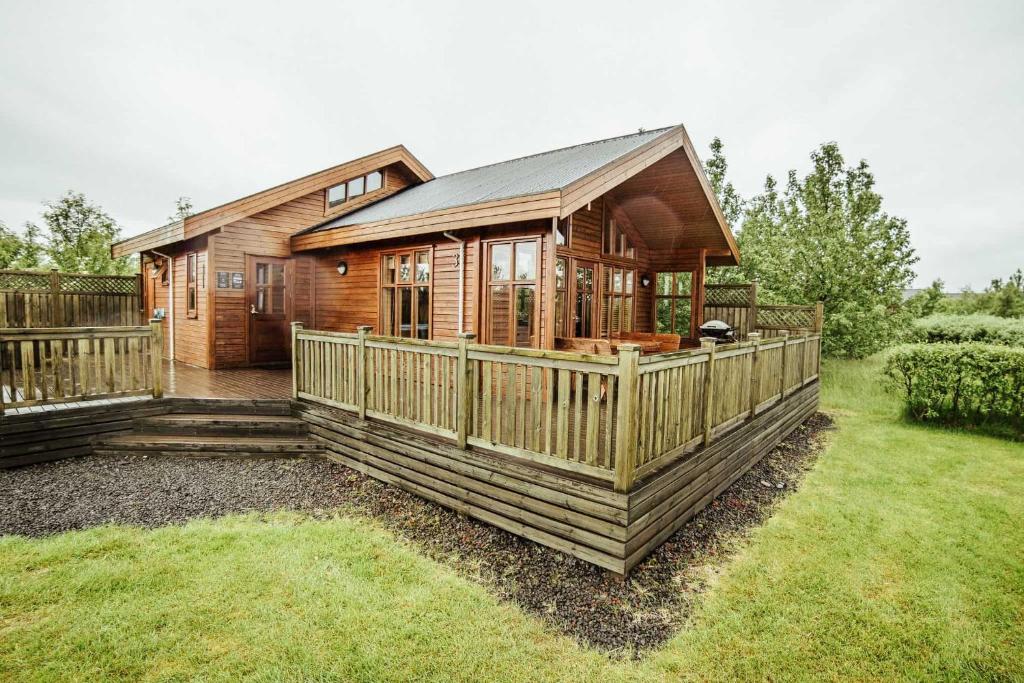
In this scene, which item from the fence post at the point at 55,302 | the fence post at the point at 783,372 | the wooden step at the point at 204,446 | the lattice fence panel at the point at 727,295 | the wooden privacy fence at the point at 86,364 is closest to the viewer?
the wooden privacy fence at the point at 86,364

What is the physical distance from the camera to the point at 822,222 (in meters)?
13.7

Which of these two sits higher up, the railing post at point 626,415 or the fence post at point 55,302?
the fence post at point 55,302

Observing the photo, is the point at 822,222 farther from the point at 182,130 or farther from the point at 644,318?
the point at 182,130

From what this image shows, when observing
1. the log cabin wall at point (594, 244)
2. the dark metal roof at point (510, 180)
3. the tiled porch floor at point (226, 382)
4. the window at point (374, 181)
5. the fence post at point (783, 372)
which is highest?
the window at point (374, 181)

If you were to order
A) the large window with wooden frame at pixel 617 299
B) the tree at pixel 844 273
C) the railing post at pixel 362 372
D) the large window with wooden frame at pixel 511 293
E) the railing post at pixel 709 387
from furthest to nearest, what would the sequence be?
the tree at pixel 844 273 < the large window with wooden frame at pixel 617 299 < the large window with wooden frame at pixel 511 293 < the railing post at pixel 362 372 < the railing post at pixel 709 387

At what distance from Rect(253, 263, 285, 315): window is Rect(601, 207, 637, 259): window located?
658cm

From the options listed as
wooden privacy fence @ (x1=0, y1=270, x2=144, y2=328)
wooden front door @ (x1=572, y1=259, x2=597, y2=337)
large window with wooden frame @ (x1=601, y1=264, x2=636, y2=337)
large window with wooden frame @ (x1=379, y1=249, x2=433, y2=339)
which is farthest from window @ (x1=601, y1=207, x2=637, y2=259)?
wooden privacy fence @ (x1=0, y1=270, x2=144, y2=328)

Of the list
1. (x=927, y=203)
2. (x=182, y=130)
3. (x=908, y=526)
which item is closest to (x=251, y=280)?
(x=908, y=526)

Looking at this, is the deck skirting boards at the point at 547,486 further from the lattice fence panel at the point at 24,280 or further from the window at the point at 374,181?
the lattice fence panel at the point at 24,280

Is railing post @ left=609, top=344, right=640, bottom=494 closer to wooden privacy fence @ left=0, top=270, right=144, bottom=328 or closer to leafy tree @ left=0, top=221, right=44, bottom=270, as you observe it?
wooden privacy fence @ left=0, top=270, right=144, bottom=328

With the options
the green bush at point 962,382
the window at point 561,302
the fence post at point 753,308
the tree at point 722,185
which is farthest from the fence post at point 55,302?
the tree at point 722,185

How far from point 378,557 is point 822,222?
598 inches

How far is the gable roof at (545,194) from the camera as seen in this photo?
18.4 ft

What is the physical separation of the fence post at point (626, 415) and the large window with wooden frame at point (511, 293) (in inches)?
121
